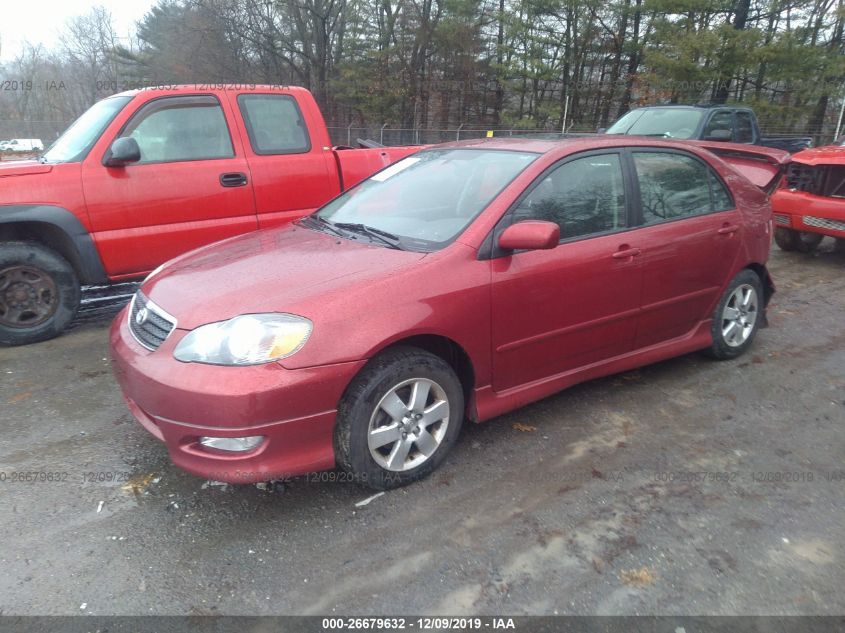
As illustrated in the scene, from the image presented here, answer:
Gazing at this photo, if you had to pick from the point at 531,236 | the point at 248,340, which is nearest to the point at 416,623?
the point at 248,340

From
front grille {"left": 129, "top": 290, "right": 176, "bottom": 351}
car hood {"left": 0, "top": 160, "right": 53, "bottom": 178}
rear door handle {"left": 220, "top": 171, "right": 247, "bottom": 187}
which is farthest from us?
rear door handle {"left": 220, "top": 171, "right": 247, "bottom": 187}

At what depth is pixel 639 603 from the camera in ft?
7.52

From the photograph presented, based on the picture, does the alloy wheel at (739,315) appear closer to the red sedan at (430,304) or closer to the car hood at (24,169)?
the red sedan at (430,304)

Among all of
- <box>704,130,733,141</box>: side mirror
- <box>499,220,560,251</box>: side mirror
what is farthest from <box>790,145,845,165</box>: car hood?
<box>499,220,560,251</box>: side mirror

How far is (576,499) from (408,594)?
99 cm

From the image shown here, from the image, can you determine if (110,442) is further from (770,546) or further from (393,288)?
(770,546)

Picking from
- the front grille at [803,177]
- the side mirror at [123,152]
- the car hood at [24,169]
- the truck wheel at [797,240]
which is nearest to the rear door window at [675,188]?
the side mirror at [123,152]

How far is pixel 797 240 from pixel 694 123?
7.54ft

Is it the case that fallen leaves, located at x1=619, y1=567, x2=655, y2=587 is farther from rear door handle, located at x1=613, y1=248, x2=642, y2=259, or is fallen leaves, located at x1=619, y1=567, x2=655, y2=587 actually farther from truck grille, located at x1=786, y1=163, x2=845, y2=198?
truck grille, located at x1=786, y1=163, x2=845, y2=198

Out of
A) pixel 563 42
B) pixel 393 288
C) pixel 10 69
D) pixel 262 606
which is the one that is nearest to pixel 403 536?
pixel 262 606

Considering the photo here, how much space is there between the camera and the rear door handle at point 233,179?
17.1 ft

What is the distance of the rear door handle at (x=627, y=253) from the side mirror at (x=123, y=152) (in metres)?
3.68

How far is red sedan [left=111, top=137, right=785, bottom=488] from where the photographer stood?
8.35ft

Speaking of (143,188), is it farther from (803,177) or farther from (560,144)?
(803,177)
